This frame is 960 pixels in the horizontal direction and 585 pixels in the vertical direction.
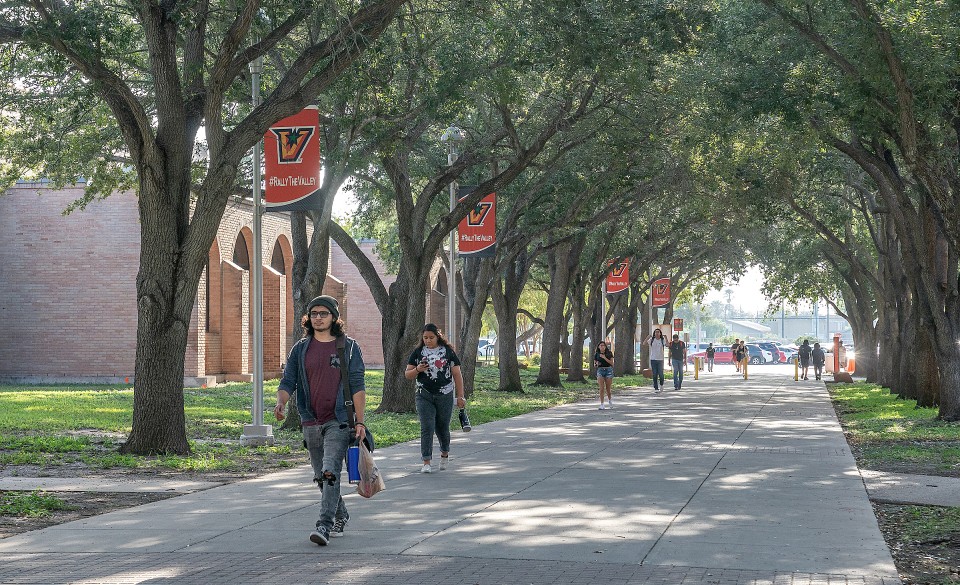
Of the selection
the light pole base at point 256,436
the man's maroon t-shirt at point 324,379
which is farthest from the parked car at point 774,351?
the man's maroon t-shirt at point 324,379

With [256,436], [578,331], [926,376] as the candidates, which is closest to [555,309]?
[578,331]

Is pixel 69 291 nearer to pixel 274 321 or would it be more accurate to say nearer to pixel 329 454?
pixel 274 321

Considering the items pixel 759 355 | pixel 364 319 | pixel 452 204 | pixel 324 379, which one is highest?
pixel 452 204

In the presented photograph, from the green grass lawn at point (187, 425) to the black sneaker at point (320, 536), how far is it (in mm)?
6044

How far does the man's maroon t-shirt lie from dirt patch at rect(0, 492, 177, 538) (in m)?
2.75

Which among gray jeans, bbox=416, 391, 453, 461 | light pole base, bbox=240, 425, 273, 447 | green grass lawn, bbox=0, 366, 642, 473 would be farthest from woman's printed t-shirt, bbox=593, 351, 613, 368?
gray jeans, bbox=416, 391, 453, 461

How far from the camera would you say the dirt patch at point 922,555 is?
319 inches

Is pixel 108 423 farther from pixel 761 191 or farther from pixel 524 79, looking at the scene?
pixel 761 191

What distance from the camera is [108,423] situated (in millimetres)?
21312

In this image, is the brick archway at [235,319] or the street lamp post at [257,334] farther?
the brick archway at [235,319]

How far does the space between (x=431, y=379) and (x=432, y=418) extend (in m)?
0.48

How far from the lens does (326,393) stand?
9.05m

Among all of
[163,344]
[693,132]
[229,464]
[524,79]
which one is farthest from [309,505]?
[693,132]

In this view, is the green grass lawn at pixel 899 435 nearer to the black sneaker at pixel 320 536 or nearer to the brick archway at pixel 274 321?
the black sneaker at pixel 320 536
